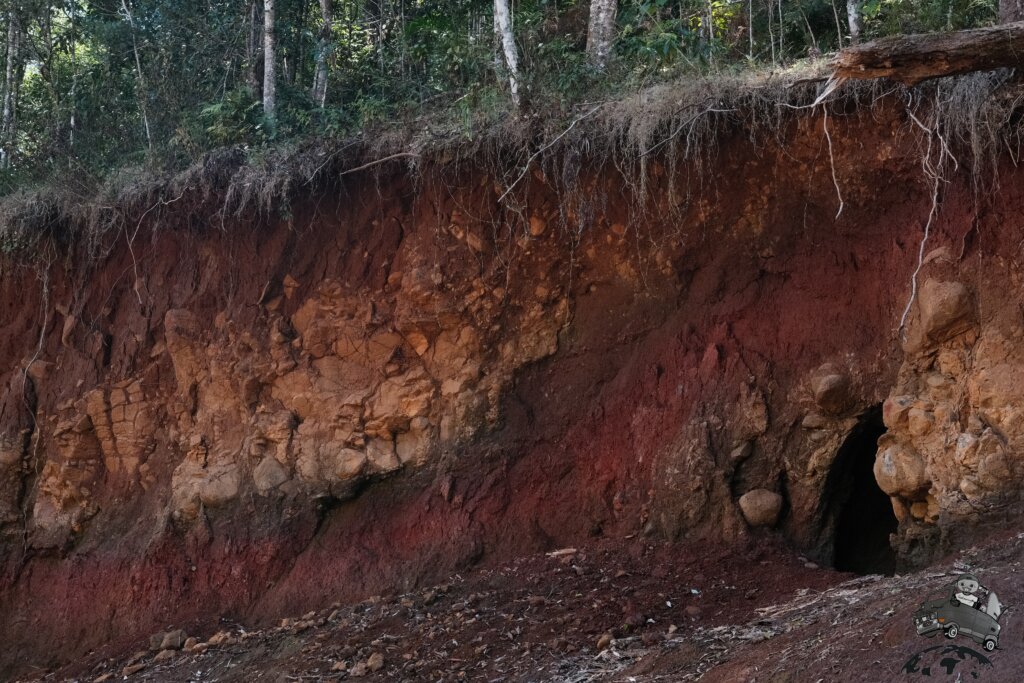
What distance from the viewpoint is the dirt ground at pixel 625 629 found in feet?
16.7

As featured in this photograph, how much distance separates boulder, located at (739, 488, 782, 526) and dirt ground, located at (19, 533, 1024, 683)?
5.9 inches

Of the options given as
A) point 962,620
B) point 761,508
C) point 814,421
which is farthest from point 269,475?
point 962,620

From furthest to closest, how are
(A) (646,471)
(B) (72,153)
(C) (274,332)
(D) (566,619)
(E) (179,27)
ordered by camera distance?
(E) (179,27), (B) (72,153), (C) (274,332), (A) (646,471), (D) (566,619)

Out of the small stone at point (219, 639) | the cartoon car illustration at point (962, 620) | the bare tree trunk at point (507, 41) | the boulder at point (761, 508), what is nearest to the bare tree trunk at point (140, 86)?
the bare tree trunk at point (507, 41)

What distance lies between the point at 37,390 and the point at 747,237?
662cm

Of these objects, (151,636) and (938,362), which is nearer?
(938,362)

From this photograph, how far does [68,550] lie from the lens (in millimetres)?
9477

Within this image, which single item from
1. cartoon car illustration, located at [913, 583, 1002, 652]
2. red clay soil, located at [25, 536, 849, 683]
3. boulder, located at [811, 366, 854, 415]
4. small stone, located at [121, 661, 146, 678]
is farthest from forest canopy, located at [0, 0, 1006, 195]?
small stone, located at [121, 661, 146, 678]

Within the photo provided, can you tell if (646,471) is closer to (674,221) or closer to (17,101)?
(674,221)

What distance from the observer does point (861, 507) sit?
7.83 m

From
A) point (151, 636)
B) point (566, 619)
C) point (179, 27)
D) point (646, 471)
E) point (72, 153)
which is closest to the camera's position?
point (566, 619)

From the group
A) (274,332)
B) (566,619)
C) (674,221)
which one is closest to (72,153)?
(274,332)

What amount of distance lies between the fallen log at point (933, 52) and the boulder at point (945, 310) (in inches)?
63.8

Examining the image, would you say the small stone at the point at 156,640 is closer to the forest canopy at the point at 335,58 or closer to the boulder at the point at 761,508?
the forest canopy at the point at 335,58
